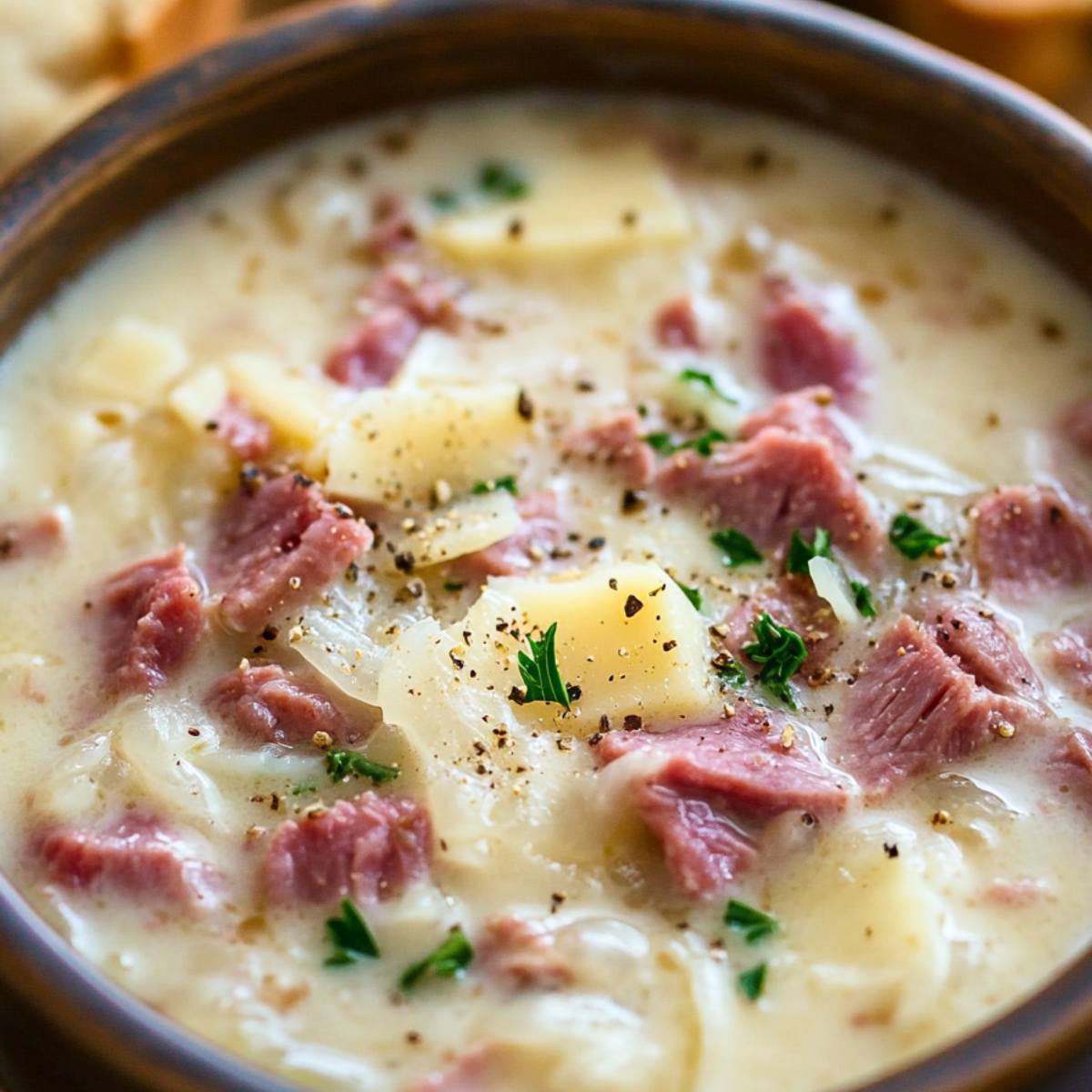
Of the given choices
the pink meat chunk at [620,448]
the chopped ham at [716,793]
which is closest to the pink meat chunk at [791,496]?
the pink meat chunk at [620,448]

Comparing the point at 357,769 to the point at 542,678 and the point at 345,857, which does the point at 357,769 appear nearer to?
the point at 345,857

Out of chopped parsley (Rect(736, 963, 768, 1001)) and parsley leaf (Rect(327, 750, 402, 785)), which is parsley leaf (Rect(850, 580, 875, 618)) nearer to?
chopped parsley (Rect(736, 963, 768, 1001))

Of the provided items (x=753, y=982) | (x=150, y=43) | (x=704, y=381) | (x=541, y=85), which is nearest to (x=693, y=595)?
(x=704, y=381)

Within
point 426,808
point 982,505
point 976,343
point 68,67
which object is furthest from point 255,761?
point 68,67

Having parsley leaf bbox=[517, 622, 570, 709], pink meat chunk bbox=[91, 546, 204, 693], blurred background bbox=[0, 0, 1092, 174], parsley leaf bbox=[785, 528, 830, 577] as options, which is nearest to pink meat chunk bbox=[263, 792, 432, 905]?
parsley leaf bbox=[517, 622, 570, 709]

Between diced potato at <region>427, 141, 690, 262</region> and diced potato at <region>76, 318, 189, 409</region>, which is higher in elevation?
diced potato at <region>427, 141, 690, 262</region>
